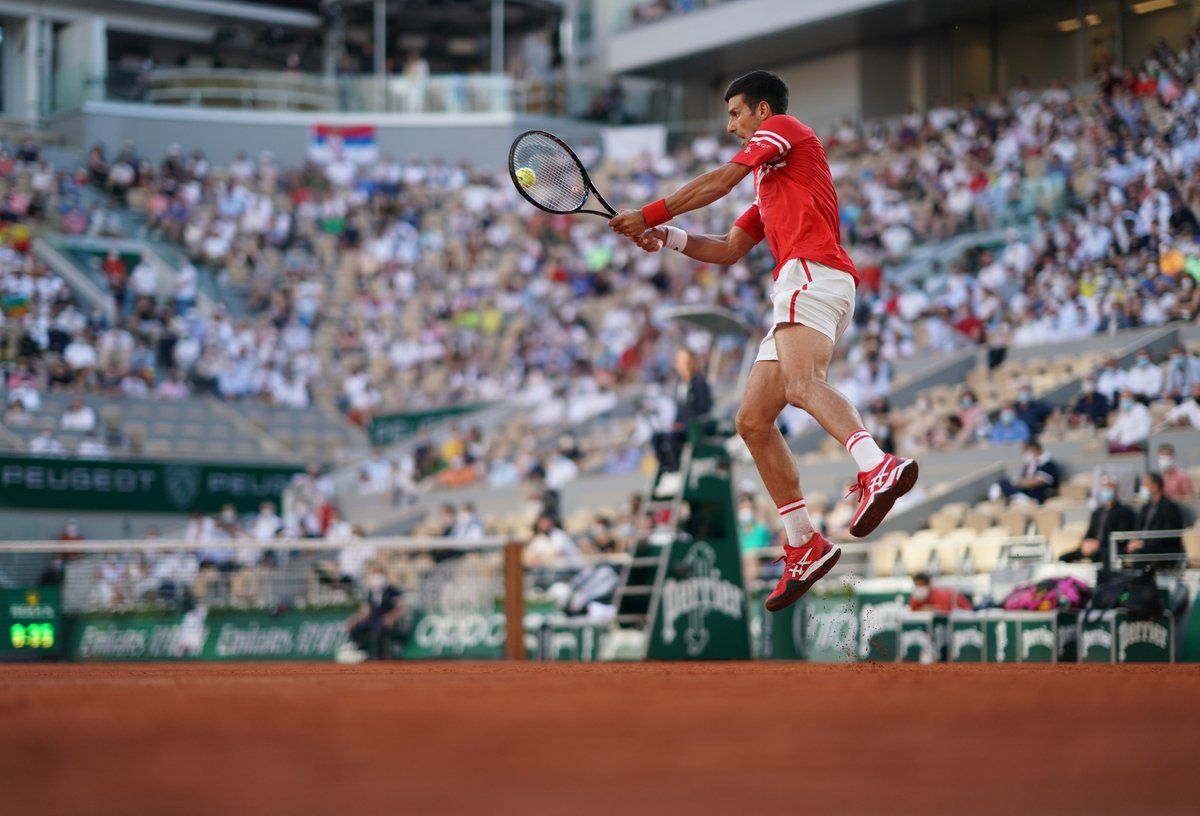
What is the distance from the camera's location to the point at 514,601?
15086mm

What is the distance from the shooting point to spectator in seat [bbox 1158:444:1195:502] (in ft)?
48.0

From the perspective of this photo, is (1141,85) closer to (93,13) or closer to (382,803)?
(382,803)

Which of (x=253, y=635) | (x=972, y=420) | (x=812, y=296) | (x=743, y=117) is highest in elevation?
(x=743, y=117)

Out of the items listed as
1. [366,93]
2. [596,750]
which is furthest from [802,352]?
[366,93]

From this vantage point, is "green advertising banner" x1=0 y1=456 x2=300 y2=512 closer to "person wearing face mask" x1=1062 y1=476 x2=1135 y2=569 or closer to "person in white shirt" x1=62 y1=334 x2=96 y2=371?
"person in white shirt" x1=62 y1=334 x2=96 y2=371

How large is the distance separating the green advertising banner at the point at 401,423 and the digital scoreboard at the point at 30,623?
12.7 meters

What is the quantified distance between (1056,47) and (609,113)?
11919 mm

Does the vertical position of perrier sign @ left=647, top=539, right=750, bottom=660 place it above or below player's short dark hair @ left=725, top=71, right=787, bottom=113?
below

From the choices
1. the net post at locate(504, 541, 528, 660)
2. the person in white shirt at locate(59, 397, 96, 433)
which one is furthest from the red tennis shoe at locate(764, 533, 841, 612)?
the person in white shirt at locate(59, 397, 96, 433)

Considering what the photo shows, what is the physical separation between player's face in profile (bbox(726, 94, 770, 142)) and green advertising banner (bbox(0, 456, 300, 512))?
17598 mm

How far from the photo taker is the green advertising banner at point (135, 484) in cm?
2277

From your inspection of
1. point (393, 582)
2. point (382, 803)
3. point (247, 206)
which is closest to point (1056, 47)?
point (247, 206)

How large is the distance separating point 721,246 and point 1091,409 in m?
10.7

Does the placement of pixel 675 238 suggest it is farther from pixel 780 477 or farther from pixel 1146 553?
pixel 1146 553
